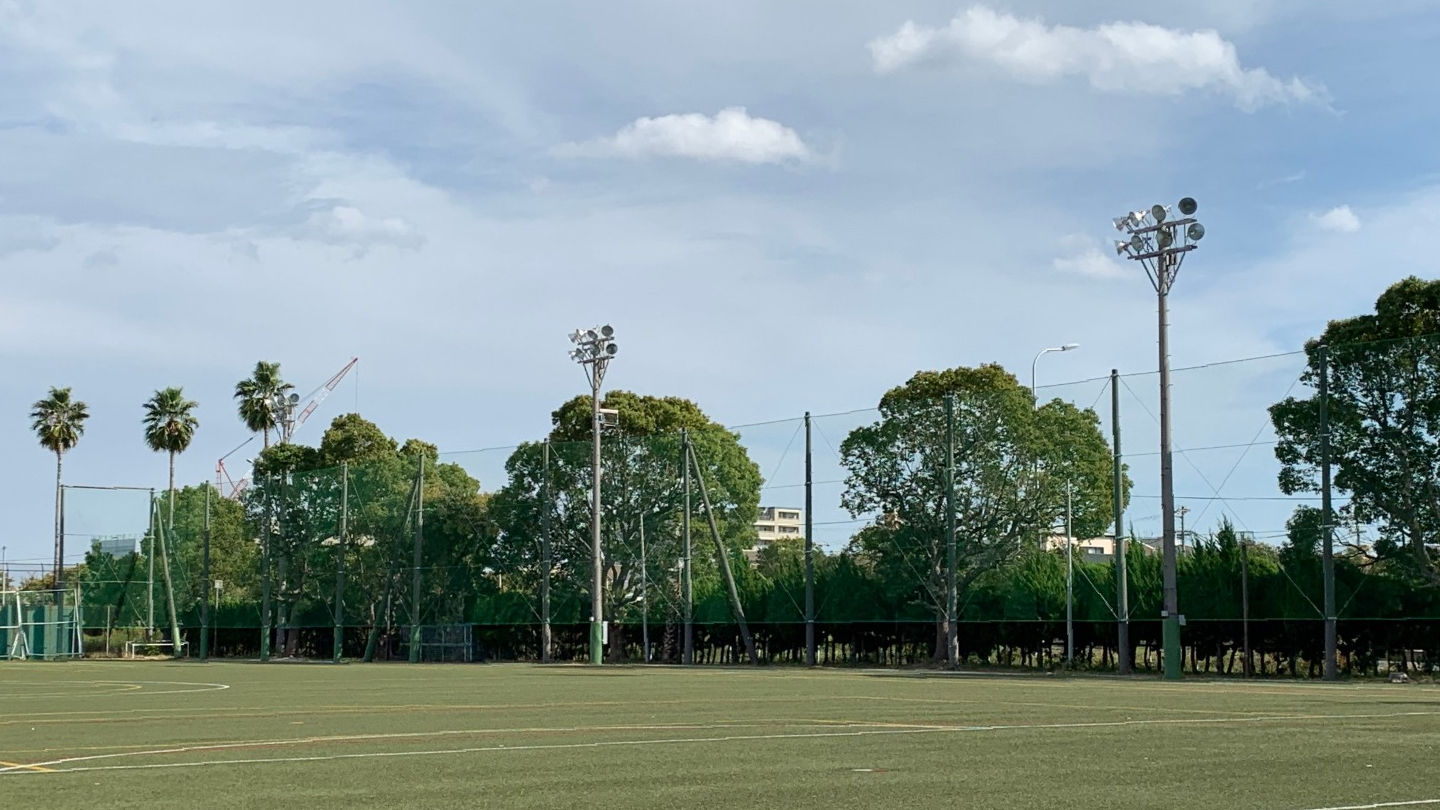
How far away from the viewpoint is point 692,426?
253 feet

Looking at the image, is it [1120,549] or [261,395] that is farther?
[261,395]

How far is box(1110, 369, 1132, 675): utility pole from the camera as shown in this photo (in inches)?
1757

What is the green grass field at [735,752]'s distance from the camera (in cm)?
1102

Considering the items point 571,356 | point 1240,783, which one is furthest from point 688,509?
point 1240,783

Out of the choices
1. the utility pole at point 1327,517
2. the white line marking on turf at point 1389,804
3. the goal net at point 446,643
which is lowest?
the goal net at point 446,643

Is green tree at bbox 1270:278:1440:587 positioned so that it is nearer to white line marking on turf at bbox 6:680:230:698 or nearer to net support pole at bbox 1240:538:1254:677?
net support pole at bbox 1240:538:1254:677

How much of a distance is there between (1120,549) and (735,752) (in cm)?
3308

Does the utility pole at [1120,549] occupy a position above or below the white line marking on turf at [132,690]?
above

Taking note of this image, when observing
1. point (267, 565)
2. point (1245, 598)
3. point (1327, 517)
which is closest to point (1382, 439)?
point (1327, 517)

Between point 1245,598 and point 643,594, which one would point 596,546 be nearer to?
point 643,594

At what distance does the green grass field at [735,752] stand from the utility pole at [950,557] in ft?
79.2

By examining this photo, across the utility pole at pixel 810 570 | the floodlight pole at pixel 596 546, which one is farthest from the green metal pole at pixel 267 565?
the utility pole at pixel 810 570

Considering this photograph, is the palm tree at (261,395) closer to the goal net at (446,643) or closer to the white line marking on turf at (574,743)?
the goal net at (446,643)

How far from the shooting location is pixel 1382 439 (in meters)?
41.6
